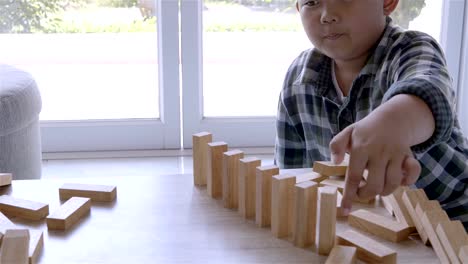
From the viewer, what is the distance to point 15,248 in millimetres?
580

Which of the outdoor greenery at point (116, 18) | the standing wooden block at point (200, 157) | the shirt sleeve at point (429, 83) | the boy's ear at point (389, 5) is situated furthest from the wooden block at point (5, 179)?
the outdoor greenery at point (116, 18)

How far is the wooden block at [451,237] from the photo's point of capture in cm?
57

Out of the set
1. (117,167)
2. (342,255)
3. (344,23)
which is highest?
(344,23)

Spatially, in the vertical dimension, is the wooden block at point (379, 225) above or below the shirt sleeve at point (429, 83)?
below

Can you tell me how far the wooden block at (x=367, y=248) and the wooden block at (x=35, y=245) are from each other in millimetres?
301

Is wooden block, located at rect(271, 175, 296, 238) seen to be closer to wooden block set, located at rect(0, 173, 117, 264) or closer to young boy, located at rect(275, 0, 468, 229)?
young boy, located at rect(275, 0, 468, 229)

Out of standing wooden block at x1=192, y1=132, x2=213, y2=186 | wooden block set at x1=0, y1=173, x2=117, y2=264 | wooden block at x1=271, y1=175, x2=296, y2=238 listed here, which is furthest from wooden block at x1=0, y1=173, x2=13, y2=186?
wooden block at x1=271, y1=175, x2=296, y2=238

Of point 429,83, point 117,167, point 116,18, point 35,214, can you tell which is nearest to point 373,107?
point 429,83

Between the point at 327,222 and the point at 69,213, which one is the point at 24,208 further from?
the point at 327,222

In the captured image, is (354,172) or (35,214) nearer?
(354,172)

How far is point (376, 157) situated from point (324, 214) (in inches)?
3.8

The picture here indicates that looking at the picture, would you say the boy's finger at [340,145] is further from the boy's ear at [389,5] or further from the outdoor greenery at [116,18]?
the outdoor greenery at [116,18]

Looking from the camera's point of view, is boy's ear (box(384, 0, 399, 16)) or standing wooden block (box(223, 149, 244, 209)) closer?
standing wooden block (box(223, 149, 244, 209))

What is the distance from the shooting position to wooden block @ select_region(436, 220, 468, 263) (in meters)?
0.57
